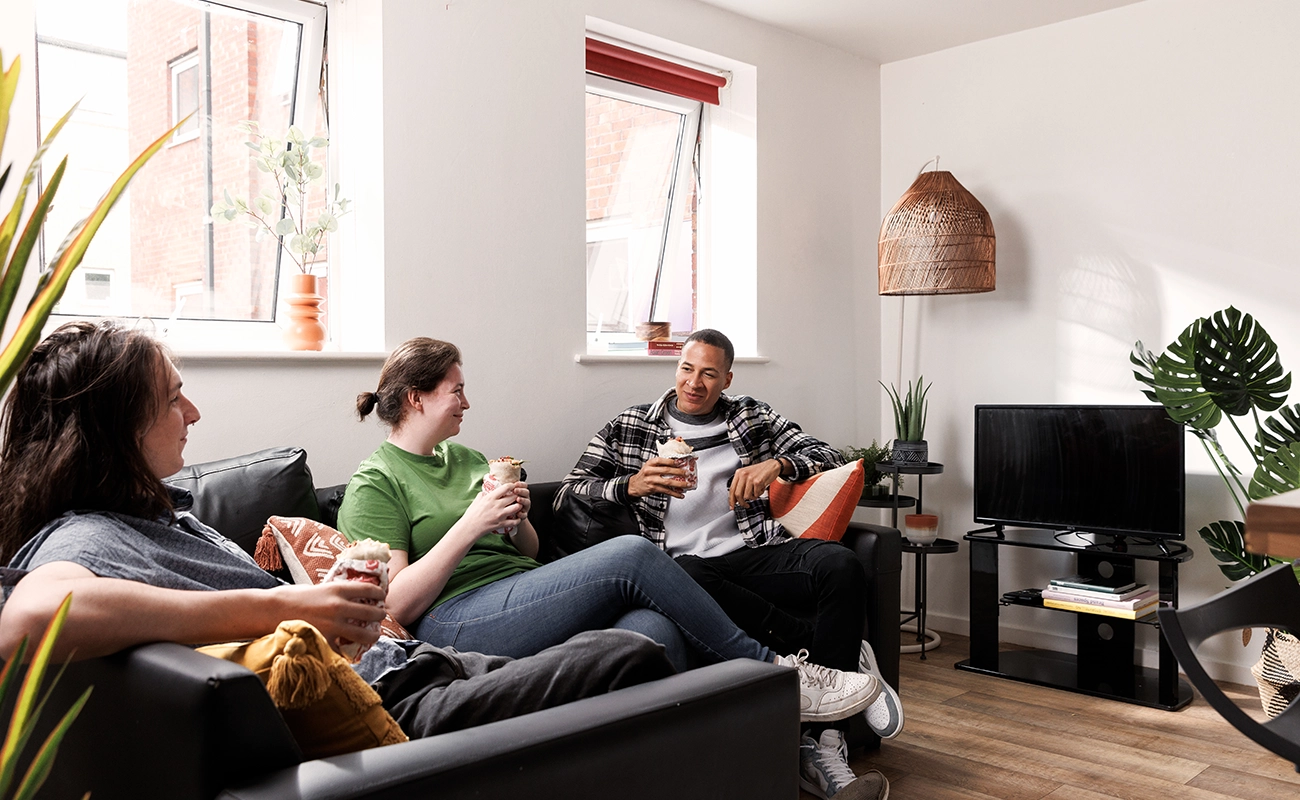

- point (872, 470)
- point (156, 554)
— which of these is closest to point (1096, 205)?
point (872, 470)

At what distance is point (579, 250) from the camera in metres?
3.37

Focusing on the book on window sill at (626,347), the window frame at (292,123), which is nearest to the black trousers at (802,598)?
the book on window sill at (626,347)

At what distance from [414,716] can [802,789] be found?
1.49 m

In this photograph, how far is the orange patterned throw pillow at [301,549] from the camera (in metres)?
1.97

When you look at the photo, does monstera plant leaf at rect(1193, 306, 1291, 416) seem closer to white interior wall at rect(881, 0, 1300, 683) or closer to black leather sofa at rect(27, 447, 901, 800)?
white interior wall at rect(881, 0, 1300, 683)

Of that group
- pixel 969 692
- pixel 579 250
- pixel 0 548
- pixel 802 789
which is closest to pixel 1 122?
pixel 0 548

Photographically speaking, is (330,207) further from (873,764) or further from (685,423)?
(873,764)

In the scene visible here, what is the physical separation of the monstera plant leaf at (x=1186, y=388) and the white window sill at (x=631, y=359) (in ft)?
4.68

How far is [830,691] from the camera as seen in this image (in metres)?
2.47

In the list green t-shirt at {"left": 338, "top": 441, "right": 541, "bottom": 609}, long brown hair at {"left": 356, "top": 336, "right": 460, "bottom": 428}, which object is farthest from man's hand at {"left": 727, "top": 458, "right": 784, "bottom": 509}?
long brown hair at {"left": 356, "top": 336, "right": 460, "bottom": 428}

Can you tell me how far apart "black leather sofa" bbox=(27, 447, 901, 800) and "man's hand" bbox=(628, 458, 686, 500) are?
1087 millimetres

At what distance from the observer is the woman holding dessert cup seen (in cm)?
204

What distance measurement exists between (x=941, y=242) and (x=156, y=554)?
3.17 meters

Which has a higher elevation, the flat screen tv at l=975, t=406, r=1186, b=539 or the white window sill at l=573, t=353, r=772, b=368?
the white window sill at l=573, t=353, r=772, b=368
